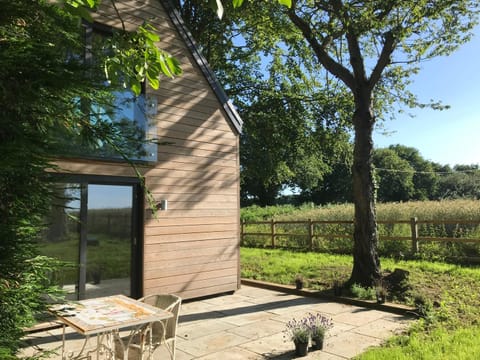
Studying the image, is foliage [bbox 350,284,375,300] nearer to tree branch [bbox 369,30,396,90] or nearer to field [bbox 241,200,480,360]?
field [bbox 241,200,480,360]

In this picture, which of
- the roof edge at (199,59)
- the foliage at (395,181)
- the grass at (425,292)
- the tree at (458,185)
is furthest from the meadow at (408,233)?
the tree at (458,185)

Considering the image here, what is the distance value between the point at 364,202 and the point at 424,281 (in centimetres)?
201

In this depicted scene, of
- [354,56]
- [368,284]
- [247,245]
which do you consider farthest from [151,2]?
[247,245]

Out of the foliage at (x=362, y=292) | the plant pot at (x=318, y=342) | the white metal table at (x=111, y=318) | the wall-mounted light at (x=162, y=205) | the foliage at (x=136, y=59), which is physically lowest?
the plant pot at (x=318, y=342)

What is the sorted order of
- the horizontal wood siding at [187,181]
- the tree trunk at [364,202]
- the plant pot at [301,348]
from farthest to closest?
the tree trunk at [364,202], the horizontal wood siding at [187,181], the plant pot at [301,348]

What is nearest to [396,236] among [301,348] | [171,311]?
[301,348]

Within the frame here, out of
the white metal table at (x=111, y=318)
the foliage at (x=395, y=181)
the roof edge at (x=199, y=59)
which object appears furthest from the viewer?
the foliage at (x=395, y=181)

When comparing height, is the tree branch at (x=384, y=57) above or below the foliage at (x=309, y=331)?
above

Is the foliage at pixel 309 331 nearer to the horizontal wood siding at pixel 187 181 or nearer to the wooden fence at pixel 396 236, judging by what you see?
the horizontal wood siding at pixel 187 181

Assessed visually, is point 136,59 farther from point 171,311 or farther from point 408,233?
point 408,233

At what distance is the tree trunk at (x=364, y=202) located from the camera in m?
7.75

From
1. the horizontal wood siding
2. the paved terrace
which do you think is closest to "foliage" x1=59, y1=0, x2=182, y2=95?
the paved terrace

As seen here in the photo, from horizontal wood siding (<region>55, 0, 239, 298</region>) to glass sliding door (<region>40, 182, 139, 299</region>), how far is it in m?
0.32

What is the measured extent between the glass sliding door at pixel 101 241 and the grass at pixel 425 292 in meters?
3.73
